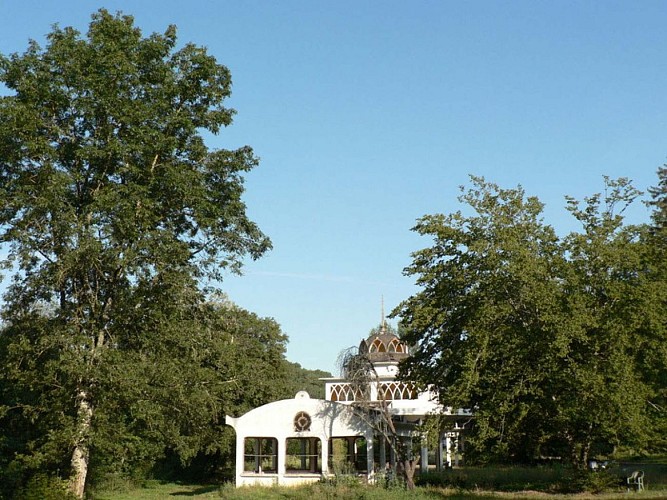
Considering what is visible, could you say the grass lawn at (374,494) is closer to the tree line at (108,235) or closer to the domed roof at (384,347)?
the tree line at (108,235)

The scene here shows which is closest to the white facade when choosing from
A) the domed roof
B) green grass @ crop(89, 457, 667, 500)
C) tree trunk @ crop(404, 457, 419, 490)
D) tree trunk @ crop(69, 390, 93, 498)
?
green grass @ crop(89, 457, 667, 500)

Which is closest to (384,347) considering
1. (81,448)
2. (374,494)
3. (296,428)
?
(296,428)

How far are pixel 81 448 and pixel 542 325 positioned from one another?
17.4 meters

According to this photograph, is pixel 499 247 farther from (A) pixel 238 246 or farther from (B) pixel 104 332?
(B) pixel 104 332

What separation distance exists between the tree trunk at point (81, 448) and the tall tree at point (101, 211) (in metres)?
0.06

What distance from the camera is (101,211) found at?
2448cm

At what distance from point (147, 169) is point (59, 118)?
12.7 ft

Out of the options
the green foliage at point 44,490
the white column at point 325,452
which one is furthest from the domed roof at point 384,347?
the green foliage at point 44,490

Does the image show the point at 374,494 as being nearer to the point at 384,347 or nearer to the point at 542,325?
the point at 542,325

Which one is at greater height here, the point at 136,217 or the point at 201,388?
the point at 136,217

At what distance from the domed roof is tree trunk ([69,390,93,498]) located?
77.2 ft

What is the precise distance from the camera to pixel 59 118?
26.4m

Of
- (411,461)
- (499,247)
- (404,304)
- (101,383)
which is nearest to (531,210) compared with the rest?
(499,247)

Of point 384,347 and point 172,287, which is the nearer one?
point 172,287
